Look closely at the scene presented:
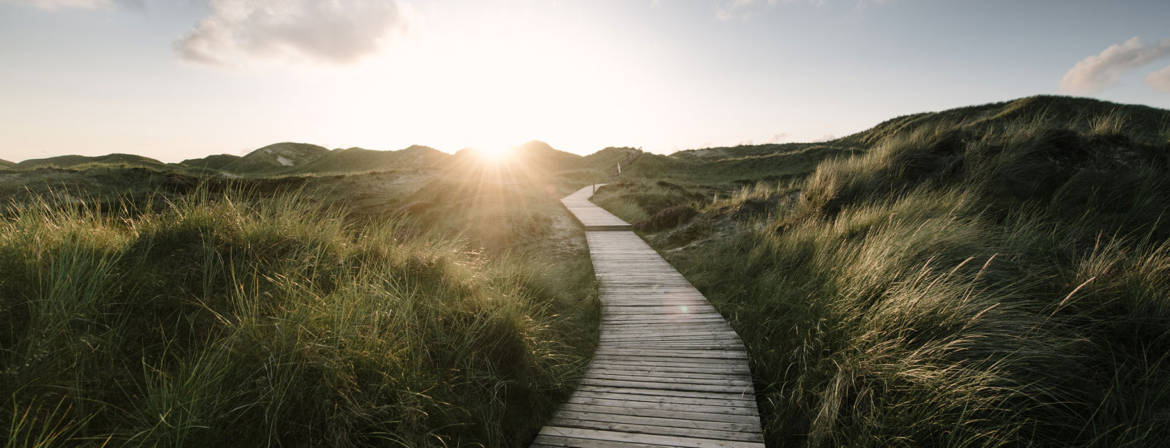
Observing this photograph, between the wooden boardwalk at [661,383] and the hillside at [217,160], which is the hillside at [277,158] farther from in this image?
the wooden boardwalk at [661,383]

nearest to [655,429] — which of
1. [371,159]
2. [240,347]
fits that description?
[240,347]

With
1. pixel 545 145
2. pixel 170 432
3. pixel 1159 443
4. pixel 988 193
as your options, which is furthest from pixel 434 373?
pixel 545 145

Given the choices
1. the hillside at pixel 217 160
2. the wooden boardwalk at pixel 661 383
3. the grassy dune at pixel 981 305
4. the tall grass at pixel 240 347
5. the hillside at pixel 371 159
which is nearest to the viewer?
the tall grass at pixel 240 347

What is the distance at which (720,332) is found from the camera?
4.50 m

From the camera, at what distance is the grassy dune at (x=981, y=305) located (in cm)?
259

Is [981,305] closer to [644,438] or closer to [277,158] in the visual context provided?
[644,438]

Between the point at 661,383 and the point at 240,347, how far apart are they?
10.1 feet

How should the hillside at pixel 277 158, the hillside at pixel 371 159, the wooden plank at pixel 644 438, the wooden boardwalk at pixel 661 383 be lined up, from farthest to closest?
1. the hillside at pixel 371 159
2. the hillside at pixel 277 158
3. the wooden boardwalk at pixel 661 383
4. the wooden plank at pixel 644 438

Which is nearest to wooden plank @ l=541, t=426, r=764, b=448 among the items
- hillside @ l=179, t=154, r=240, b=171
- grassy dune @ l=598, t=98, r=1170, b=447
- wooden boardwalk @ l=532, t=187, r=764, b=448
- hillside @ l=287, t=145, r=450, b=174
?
wooden boardwalk @ l=532, t=187, r=764, b=448

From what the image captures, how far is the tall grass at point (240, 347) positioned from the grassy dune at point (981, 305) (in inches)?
89.1

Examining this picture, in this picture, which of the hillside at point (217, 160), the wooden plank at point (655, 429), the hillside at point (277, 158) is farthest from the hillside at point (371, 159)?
the wooden plank at point (655, 429)

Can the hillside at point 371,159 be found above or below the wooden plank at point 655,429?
above

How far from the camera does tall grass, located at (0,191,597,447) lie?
1.92 m

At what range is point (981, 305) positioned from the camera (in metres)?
3.18
